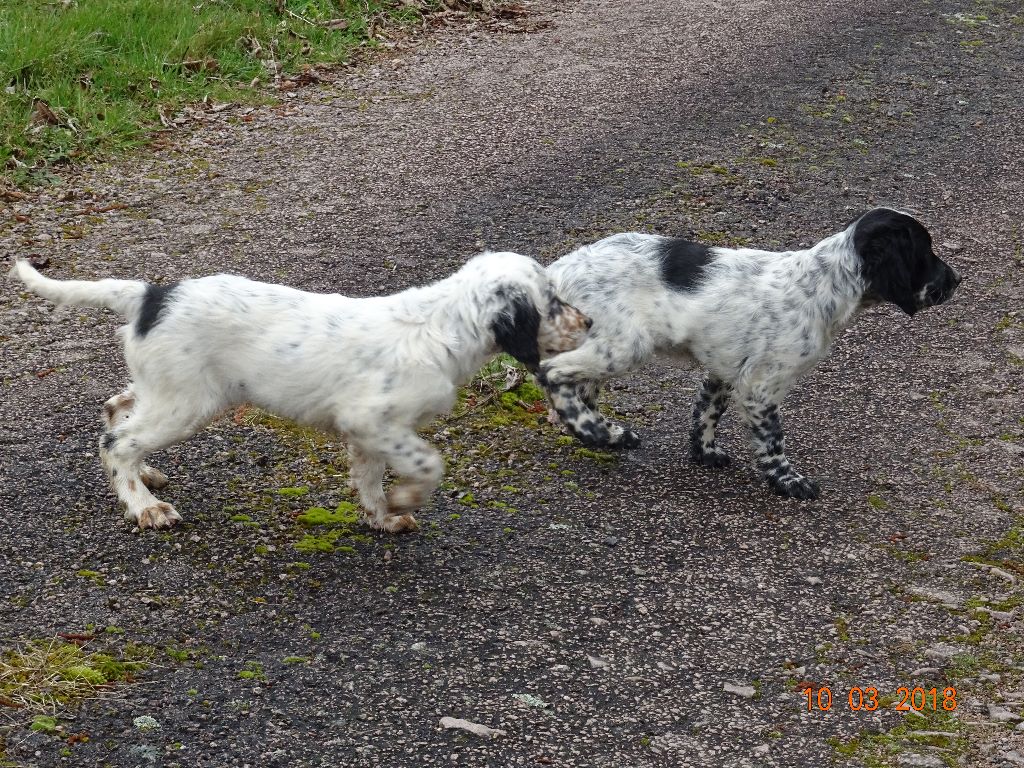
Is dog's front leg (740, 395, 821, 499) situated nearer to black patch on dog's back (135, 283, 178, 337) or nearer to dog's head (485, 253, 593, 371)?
dog's head (485, 253, 593, 371)

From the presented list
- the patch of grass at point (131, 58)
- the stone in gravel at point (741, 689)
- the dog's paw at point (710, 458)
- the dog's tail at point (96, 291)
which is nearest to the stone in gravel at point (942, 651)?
the stone in gravel at point (741, 689)

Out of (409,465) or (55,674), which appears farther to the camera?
(409,465)

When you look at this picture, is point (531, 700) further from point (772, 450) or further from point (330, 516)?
point (772, 450)

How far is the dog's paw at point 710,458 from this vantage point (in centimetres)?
566

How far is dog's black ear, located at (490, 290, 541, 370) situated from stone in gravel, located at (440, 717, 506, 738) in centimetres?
145

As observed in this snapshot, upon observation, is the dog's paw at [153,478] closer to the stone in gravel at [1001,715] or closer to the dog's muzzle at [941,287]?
the stone in gravel at [1001,715]

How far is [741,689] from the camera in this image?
4.09 m

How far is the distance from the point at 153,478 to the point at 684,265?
8.03 feet

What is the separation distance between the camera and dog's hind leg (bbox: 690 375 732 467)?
5.60 metres

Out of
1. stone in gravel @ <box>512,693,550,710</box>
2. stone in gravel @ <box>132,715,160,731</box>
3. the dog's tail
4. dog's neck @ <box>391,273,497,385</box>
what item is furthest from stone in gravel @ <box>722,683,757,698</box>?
the dog's tail
